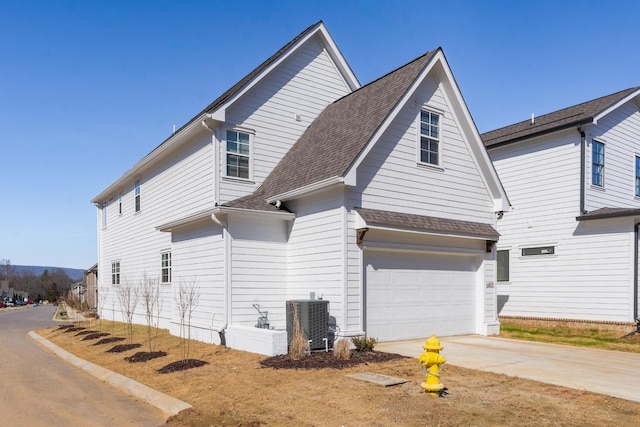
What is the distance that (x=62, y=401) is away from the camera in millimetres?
8695

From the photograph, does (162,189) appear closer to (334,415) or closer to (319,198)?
(319,198)

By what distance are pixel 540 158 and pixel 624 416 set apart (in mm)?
14359

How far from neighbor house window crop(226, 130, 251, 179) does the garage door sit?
522cm

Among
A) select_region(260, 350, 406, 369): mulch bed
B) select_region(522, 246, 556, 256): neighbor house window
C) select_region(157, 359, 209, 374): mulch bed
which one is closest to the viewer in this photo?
select_region(260, 350, 406, 369): mulch bed

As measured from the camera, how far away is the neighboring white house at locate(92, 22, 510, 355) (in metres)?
12.5

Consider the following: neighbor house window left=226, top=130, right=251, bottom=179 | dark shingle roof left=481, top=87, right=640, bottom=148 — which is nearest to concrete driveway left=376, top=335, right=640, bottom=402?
neighbor house window left=226, top=130, right=251, bottom=179

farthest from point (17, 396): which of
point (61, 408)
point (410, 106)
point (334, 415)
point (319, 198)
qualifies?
point (410, 106)

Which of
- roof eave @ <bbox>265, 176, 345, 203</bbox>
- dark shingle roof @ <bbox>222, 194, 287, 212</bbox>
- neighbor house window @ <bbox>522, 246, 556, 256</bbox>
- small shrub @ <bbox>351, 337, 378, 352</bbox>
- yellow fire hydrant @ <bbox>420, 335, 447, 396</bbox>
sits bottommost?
small shrub @ <bbox>351, 337, 378, 352</bbox>

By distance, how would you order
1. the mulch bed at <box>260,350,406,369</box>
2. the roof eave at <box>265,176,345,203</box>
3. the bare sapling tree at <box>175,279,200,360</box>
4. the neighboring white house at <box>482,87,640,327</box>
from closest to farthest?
the mulch bed at <box>260,350,406,369</box> → the roof eave at <box>265,176,345,203</box> → the bare sapling tree at <box>175,279,200,360</box> → the neighboring white house at <box>482,87,640,327</box>

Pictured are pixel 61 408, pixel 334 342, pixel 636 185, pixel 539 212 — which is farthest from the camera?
pixel 636 185

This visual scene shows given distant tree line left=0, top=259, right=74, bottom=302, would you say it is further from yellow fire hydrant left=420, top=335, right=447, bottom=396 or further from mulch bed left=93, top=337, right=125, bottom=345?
yellow fire hydrant left=420, top=335, right=447, bottom=396

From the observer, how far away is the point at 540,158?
1933cm

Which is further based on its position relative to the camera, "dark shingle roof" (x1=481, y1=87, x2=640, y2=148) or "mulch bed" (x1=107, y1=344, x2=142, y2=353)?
"dark shingle roof" (x1=481, y1=87, x2=640, y2=148)

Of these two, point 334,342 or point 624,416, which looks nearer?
point 624,416
